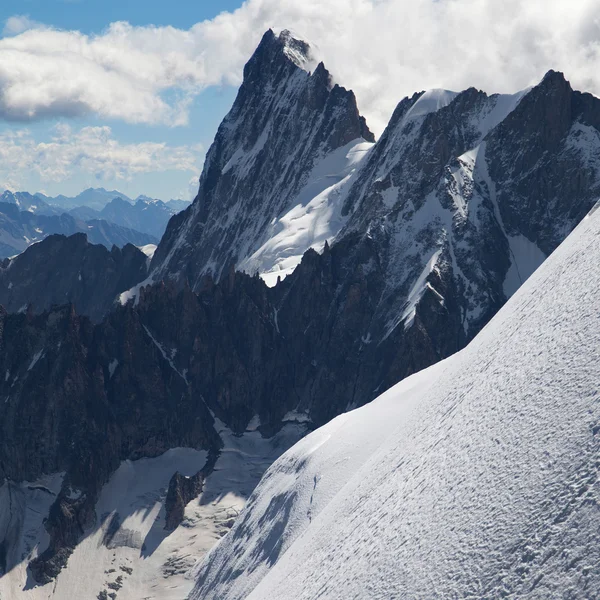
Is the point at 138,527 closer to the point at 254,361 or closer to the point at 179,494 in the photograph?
the point at 179,494

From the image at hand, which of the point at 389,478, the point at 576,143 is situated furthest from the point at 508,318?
the point at 576,143

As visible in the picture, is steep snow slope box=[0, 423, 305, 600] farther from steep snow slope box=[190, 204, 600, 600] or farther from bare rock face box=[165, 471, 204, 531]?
steep snow slope box=[190, 204, 600, 600]

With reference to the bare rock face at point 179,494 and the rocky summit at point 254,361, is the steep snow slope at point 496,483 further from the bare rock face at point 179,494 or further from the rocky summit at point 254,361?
the rocky summit at point 254,361

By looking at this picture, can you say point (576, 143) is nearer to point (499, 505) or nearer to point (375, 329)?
point (375, 329)

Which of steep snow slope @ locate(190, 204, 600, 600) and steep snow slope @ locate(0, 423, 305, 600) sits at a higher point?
steep snow slope @ locate(190, 204, 600, 600)

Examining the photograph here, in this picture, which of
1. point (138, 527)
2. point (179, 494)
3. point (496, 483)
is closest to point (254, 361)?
point (179, 494)

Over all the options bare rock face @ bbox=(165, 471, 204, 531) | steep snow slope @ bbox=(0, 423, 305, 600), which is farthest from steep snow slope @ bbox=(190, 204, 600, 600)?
bare rock face @ bbox=(165, 471, 204, 531)

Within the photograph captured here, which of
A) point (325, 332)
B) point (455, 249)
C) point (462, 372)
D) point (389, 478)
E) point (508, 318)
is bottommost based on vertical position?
point (389, 478)

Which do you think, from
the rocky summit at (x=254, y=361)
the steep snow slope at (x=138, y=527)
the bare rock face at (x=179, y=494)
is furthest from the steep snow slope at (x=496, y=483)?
the rocky summit at (x=254, y=361)
